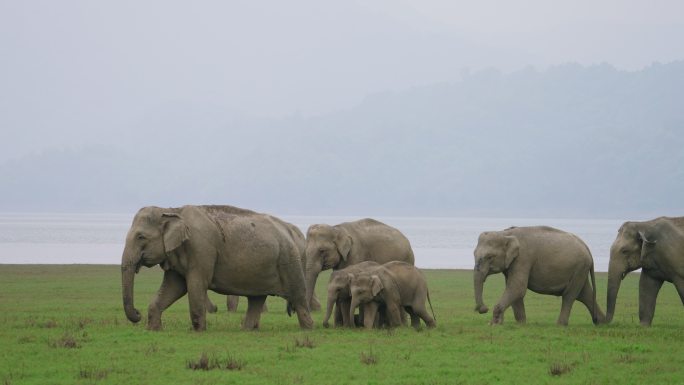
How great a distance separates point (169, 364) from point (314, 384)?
257cm

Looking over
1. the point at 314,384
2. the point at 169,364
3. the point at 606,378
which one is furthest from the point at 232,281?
the point at 606,378

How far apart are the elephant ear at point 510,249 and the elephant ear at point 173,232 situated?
6787mm

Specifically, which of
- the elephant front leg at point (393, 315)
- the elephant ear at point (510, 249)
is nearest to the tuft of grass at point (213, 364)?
the elephant front leg at point (393, 315)

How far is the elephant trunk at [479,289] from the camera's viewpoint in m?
21.7

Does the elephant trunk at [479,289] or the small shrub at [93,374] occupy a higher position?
the elephant trunk at [479,289]

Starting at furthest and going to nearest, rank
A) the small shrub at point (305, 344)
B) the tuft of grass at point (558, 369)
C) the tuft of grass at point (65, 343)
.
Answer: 1. the small shrub at point (305, 344)
2. the tuft of grass at point (65, 343)
3. the tuft of grass at point (558, 369)

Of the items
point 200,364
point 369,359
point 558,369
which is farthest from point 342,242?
point 558,369

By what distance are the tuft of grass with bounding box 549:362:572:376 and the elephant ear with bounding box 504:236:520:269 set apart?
676cm

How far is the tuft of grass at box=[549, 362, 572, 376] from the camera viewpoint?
51.7ft

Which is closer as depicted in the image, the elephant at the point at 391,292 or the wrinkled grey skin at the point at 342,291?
the elephant at the point at 391,292

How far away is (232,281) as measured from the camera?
824 inches

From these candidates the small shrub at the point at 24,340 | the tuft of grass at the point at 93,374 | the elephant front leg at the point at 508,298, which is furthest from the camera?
the elephant front leg at the point at 508,298

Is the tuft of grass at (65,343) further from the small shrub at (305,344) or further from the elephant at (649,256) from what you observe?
the elephant at (649,256)

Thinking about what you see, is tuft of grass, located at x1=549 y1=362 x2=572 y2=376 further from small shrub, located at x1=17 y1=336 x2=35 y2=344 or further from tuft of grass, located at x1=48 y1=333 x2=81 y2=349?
small shrub, located at x1=17 y1=336 x2=35 y2=344
